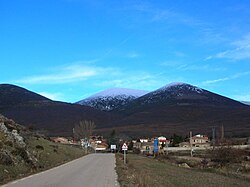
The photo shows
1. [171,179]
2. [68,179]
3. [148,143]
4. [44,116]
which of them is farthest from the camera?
[44,116]

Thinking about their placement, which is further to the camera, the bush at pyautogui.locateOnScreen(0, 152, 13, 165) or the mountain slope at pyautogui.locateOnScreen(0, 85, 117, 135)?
the mountain slope at pyautogui.locateOnScreen(0, 85, 117, 135)

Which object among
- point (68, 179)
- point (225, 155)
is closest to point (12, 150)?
point (68, 179)

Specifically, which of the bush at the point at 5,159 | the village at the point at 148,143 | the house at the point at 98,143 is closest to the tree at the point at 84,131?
the village at the point at 148,143

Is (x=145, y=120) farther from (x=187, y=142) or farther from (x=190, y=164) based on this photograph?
(x=190, y=164)

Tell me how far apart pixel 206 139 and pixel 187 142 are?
1095 centimetres

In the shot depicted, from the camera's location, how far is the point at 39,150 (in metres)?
36.8

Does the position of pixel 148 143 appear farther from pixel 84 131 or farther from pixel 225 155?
pixel 225 155

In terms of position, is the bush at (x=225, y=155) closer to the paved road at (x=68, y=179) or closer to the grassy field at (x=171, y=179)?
the grassy field at (x=171, y=179)

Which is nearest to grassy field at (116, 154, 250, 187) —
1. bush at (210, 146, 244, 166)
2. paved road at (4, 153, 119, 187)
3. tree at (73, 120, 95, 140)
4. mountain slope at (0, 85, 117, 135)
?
paved road at (4, 153, 119, 187)

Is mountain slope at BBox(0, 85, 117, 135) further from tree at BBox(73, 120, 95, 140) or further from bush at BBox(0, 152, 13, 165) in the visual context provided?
bush at BBox(0, 152, 13, 165)

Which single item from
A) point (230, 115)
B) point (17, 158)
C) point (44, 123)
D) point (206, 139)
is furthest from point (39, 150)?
point (230, 115)

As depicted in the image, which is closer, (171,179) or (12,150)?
(171,179)

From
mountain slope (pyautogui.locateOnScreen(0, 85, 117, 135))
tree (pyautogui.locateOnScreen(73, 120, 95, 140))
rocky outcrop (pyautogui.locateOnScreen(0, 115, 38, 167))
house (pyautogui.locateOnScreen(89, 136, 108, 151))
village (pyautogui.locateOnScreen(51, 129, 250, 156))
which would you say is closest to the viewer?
rocky outcrop (pyautogui.locateOnScreen(0, 115, 38, 167))

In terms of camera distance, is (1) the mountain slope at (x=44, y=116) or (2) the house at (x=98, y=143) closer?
(2) the house at (x=98, y=143)
